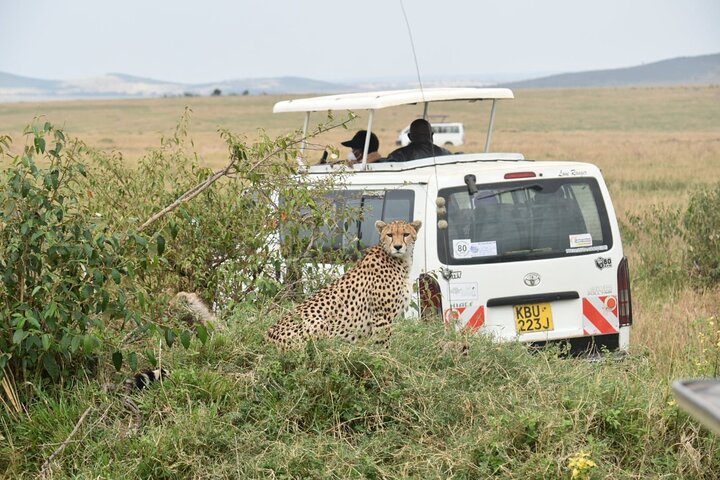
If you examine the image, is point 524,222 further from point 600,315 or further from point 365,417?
A: point 365,417

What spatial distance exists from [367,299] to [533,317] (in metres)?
1.03

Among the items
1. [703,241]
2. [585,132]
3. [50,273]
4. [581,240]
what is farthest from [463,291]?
[585,132]

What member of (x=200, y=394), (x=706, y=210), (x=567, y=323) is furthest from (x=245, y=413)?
(x=706, y=210)

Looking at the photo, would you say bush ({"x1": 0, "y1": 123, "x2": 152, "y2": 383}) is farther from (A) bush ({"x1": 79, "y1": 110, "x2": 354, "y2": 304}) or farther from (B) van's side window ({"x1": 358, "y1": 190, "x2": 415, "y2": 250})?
(B) van's side window ({"x1": 358, "y1": 190, "x2": 415, "y2": 250})

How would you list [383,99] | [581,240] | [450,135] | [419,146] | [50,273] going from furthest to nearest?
[450,135] → [419,146] → [383,99] → [581,240] → [50,273]

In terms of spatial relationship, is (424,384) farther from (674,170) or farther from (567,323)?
(674,170)

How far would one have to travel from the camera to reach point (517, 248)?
5.99m

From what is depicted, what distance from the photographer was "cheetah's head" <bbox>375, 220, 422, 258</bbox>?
5668 millimetres

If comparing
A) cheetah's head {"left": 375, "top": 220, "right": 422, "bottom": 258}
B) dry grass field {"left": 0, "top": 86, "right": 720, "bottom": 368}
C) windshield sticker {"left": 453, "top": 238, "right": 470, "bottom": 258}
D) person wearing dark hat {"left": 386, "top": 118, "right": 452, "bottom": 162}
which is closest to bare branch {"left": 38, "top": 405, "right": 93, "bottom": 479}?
dry grass field {"left": 0, "top": 86, "right": 720, "bottom": 368}

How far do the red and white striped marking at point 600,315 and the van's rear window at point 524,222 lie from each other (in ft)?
0.91

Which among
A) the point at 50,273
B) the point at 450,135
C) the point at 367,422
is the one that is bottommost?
the point at 450,135

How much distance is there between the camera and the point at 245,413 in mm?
4520

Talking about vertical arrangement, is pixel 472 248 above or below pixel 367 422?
above

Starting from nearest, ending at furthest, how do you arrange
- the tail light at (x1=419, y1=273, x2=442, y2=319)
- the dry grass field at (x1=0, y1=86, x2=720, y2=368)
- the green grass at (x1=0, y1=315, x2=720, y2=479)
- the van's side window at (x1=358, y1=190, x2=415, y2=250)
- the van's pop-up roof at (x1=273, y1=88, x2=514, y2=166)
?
1. the green grass at (x1=0, y1=315, x2=720, y2=479)
2. the tail light at (x1=419, y1=273, x2=442, y2=319)
3. the van's side window at (x1=358, y1=190, x2=415, y2=250)
4. the van's pop-up roof at (x1=273, y1=88, x2=514, y2=166)
5. the dry grass field at (x1=0, y1=86, x2=720, y2=368)
